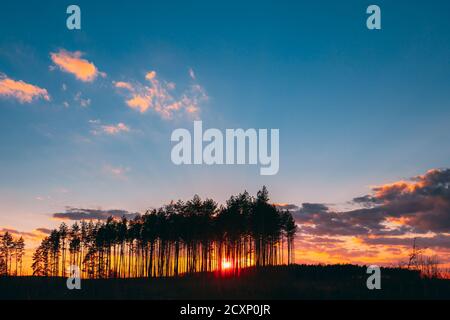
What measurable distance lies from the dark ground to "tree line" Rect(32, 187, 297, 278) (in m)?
6.22

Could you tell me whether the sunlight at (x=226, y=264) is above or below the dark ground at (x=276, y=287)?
below

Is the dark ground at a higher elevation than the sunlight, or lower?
higher

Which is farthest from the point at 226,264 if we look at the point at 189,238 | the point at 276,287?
the point at 276,287

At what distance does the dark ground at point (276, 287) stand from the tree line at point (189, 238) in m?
6.22

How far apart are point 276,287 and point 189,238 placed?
30316 mm

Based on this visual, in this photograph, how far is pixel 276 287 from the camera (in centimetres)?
A: 5272

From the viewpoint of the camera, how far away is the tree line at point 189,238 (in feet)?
253

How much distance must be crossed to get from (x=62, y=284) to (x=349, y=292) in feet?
187

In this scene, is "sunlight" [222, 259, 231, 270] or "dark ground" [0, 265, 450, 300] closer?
"dark ground" [0, 265, 450, 300]

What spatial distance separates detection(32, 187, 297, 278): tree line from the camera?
253ft

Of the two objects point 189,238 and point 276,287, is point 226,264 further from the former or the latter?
point 276,287

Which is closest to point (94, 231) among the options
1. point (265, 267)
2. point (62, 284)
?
point (62, 284)

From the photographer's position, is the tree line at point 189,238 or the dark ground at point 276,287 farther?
the tree line at point 189,238

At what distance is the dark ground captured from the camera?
4634 cm
